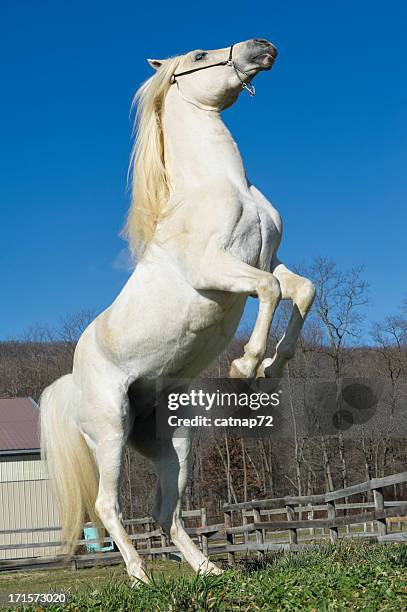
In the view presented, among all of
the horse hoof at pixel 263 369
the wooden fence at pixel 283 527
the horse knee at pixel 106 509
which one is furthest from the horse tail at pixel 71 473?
the wooden fence at pixel 283 527

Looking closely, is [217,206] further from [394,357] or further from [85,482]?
[394,357]

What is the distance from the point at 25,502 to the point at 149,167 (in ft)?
63.1

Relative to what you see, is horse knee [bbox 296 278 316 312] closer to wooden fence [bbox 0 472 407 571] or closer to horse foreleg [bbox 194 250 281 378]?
horse foreleg [bbox 194 250 281 378]

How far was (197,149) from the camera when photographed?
180 inches

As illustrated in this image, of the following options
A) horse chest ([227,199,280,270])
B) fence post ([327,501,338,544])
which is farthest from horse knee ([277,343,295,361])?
fence post ([327,501,338,544])

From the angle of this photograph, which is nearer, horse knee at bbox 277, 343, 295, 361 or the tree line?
horse knee at bbox 277, 343, 295, 361

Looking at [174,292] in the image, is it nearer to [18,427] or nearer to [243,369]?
[243,369]

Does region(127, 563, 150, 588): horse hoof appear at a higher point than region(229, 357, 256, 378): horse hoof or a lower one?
lower

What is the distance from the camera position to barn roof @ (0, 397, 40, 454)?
22.1 meters

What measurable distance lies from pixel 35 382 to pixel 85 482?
41129 mm

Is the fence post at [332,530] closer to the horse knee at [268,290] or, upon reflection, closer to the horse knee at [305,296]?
the horse knee at [305,296]

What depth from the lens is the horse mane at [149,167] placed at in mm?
4707

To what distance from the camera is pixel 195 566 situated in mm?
4664

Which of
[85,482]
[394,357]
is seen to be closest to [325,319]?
[394,357]
